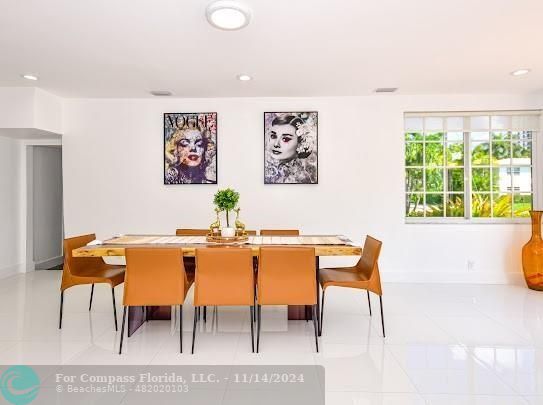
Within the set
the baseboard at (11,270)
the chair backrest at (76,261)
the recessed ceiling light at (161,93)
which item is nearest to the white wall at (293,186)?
the recessed ceiling light at (161,93)

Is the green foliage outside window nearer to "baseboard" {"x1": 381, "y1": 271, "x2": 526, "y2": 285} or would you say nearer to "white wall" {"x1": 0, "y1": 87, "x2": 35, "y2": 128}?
"baseboard" {"x1": 381, "y1": 271, "x2": 526, "y2": 285}

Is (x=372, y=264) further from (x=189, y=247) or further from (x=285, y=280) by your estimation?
(x=189, y=247)

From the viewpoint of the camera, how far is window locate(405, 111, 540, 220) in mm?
4828

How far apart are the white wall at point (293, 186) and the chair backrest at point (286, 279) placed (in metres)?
2.21

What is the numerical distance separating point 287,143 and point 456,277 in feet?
9.82

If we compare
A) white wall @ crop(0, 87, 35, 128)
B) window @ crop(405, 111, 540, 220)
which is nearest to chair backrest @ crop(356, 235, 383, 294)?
window @ crop(405, 111, 540, 220)

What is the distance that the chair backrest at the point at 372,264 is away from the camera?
9.52 feet

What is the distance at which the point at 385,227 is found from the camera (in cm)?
482

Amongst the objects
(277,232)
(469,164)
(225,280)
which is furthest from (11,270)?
(469,164)

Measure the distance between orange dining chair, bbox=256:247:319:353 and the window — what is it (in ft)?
9.47

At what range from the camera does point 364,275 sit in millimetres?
3152

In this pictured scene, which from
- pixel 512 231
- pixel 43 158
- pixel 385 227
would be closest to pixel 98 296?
pixel 43 158

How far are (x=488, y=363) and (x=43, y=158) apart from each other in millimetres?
6684

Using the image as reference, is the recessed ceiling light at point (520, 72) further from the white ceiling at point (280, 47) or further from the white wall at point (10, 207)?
the white wall at point (10, 207)
